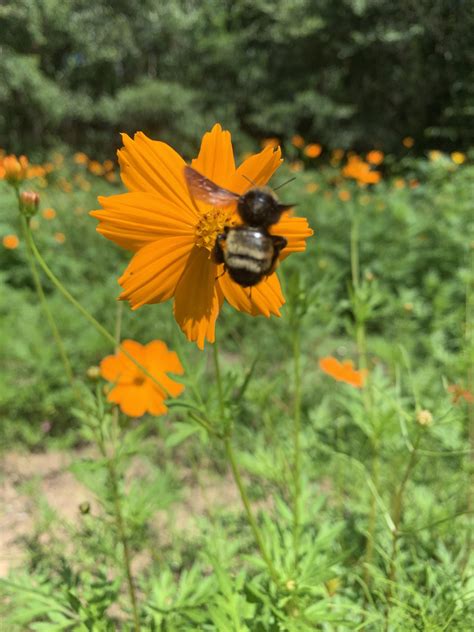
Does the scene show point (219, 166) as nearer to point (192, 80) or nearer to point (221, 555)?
point (221, 555)

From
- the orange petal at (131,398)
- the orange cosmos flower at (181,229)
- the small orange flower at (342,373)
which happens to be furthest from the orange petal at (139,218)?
the small orange flower at (342,373)

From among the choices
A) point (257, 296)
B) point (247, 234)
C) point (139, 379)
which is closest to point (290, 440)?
point (139, 379)

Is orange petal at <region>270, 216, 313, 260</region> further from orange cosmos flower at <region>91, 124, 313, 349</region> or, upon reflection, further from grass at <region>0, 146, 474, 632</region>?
grass at <region>0, 146, 474, 632</region>

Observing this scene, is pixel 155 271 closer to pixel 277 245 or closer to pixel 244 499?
pixel 277 245

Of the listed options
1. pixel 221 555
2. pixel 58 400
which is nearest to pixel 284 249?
pixel 221 555

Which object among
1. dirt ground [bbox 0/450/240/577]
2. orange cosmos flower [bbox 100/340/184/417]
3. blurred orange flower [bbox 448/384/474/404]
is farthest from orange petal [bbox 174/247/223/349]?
dirt ground [bbox 0/450/240/577]

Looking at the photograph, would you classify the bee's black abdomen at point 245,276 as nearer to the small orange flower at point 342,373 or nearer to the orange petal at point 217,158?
the orange petal at point 217,158
